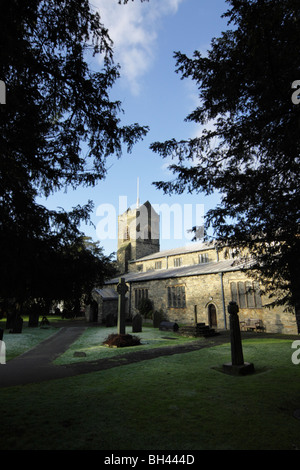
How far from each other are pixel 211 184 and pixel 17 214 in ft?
14.1

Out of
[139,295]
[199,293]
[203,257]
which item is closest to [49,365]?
[199,293]

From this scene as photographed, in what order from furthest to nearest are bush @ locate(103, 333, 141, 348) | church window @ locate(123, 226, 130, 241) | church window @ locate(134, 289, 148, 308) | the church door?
church window @ locate(123, 226, 130, 241) < church window @ locate(134, 289, 148, 308) < the church door < bush @ locate(103, 333, 141, 348)

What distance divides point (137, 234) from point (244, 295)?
24.5 meters

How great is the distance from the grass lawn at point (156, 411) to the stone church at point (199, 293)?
495 centimetres

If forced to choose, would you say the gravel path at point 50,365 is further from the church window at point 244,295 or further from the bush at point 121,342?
the church window at point 244,295

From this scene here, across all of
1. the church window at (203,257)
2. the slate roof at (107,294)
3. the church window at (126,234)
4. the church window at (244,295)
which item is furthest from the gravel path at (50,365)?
the church window at (126,234)

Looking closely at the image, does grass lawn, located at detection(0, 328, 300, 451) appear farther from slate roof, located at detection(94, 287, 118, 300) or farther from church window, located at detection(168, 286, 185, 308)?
slate roof, located at detection(94, 287, 118, 300)

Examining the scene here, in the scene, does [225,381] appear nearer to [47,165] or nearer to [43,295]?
[43,295]

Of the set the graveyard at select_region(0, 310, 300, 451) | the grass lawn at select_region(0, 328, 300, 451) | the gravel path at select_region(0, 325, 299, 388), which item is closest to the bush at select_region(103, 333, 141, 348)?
the gravel path at select_region(0, 325, 299, 388)

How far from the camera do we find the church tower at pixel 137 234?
1526 inches

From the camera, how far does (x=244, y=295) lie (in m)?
17.1

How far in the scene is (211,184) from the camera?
5969 mm

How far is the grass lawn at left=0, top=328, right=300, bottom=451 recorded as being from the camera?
319 centimetres
